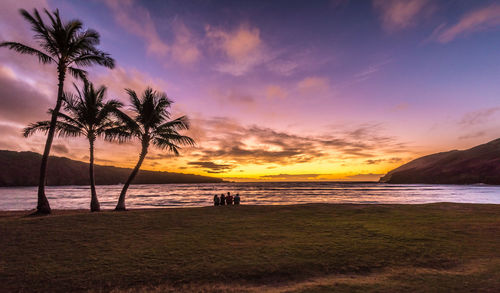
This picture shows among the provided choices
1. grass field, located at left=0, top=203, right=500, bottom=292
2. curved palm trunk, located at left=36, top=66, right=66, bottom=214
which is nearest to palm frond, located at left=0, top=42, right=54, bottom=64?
curved palm trunk, located at left=36, top=66, right=66, bottom=214

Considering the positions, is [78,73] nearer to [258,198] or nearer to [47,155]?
[47,155]

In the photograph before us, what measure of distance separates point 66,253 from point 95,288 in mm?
3664

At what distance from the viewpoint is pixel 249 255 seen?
8531mm

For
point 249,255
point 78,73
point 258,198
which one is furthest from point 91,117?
point 258,198

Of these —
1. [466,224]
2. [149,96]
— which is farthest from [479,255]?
[149,96]

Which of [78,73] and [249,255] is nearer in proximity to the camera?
[249,255]

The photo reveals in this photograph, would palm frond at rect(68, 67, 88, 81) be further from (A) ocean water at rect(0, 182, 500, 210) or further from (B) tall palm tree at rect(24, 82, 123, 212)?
(A) ocean water at rect(0, 182, 500, 210)

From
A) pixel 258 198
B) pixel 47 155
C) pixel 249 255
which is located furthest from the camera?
pixel 258 198

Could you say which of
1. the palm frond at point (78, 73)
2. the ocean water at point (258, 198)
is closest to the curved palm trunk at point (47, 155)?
the palm frond at point (78, 73)

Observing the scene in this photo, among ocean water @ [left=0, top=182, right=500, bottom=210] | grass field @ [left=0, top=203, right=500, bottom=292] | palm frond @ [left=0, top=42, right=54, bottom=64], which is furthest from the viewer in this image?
ocean water @ [left=0, top=182, right=500, bottom=210]

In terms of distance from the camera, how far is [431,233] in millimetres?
11625

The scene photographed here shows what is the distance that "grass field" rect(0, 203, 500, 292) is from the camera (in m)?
6.55

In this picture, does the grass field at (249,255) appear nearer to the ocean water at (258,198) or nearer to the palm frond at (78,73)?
the palm frond at (78,73)

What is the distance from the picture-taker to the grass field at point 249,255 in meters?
6.55
